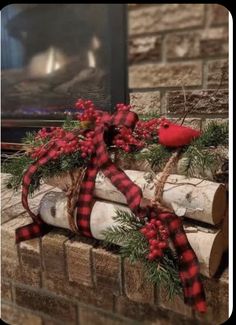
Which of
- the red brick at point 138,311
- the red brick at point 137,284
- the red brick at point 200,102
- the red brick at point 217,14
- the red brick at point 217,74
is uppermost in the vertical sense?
the red brick at point 217,14

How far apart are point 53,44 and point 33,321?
2.61 ft

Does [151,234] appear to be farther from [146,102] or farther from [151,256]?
[146,102]

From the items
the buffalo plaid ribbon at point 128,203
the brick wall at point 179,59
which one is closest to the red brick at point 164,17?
the brick wall at point 179,59

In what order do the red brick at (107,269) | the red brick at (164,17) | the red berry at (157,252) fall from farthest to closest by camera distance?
the red brick at (164,17) → the red brick at (107,269) → the red berry at (157,252)

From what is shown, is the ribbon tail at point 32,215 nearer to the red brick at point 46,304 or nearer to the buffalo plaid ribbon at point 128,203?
the buffalo plaid ribbon at point 128,203

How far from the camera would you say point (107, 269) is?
27.4 inches

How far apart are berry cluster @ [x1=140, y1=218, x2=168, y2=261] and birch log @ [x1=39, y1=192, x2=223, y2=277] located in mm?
53

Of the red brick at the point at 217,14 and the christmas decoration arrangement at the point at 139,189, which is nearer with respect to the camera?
the christmas decoration arrangement at the point at 139,189

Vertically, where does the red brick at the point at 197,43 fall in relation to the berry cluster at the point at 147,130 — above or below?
above

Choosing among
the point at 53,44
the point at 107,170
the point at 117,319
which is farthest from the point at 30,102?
the point at 117,319

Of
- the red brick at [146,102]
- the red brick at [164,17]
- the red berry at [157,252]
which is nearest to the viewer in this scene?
the red berry at [157,252]

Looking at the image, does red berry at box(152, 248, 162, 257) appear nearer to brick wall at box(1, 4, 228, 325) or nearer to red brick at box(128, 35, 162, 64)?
brick wall at box(1, 4, 228, 325)

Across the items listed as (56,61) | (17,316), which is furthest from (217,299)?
(56,61)

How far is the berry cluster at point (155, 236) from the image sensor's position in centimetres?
58
